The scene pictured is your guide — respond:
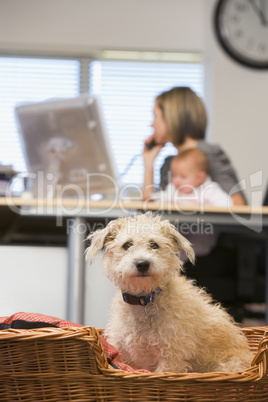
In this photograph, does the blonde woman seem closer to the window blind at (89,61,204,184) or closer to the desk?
the desk

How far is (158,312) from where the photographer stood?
106 cm

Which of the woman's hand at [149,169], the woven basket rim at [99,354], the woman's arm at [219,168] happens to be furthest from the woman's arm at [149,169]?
the woven basket rim at [99,354]

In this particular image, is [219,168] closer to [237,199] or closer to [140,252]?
[237,199]

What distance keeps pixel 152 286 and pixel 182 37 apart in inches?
148

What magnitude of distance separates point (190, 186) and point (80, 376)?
1.25 meters

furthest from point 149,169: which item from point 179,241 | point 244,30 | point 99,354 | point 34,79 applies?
point 34,79

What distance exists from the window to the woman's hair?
166cm

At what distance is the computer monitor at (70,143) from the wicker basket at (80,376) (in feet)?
4.55

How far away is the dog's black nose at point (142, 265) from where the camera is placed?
100 centimetres

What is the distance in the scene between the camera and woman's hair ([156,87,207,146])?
2768mm

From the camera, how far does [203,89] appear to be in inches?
176

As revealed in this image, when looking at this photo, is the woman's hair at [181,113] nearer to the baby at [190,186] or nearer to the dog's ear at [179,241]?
the baby at [190,186]

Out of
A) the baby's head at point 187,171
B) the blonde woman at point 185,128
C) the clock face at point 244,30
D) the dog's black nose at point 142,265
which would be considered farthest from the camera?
the clock face at point 244,30

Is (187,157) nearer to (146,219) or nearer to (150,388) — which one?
(146,219)
